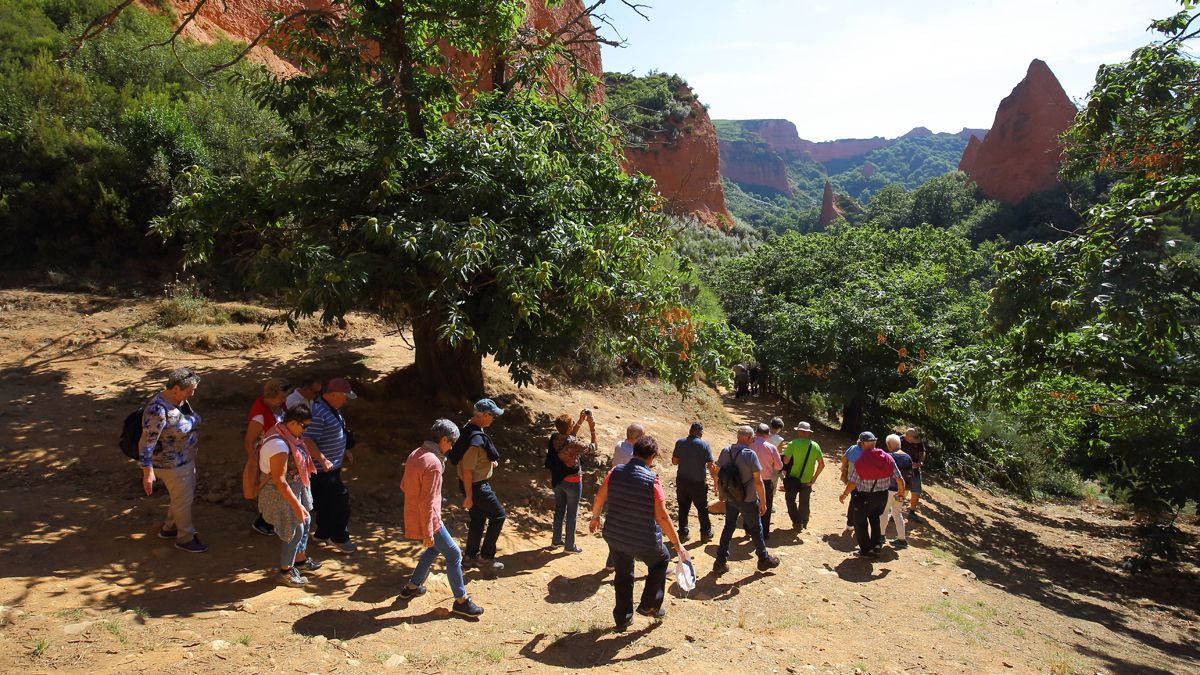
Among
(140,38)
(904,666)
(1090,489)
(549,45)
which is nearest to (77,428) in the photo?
(549,45)

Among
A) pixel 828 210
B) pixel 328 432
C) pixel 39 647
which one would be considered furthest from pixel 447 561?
pixel 828 210

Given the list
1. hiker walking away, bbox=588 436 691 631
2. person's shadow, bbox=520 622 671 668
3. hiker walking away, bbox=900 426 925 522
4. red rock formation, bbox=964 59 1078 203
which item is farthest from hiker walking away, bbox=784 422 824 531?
red rock formation, bbox=964 59 1078 203

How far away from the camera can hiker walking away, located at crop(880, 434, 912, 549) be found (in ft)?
26.6

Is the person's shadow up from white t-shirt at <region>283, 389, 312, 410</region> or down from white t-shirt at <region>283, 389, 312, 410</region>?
down

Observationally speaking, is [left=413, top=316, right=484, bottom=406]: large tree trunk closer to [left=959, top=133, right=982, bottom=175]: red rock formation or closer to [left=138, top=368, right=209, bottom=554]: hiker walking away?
[left=138, top=368, right=209, bottom=554]: hiker walking away

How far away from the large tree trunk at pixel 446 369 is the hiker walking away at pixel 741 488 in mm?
4277

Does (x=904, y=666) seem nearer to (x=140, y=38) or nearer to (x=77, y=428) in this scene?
(x=77, y=428)

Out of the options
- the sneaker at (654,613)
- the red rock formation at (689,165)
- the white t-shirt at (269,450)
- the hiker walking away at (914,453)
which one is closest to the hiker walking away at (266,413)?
the white t-shirt at (269,450)

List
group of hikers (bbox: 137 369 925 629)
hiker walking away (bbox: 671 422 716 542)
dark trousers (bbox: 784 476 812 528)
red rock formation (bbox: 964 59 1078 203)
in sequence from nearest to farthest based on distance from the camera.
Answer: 1. group of hikers (bbox: 137 369 925 629)
2. hiker walking away (bbox: 671 422 716 542)
3. dark trousers (bbox: 784 476 812 528)
4. red rock formation (bbox: 964 59 1078 203)

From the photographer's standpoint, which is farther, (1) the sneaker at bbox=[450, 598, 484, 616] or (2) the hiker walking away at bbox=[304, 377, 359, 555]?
(2) the hiker walking away at bbox=[304, 377, 359, 555]

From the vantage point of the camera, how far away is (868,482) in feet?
24.5

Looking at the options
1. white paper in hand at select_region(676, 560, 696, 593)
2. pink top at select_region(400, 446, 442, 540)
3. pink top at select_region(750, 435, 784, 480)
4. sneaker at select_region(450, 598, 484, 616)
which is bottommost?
sneaker at select_region(450, 598, 484, 616)

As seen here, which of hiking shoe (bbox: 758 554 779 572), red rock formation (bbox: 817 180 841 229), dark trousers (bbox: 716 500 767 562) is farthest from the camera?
red rock formation (bbox: 817 180 841 229)

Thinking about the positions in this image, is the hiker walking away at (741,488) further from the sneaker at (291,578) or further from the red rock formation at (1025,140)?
the red rock formation at (1025,140)
